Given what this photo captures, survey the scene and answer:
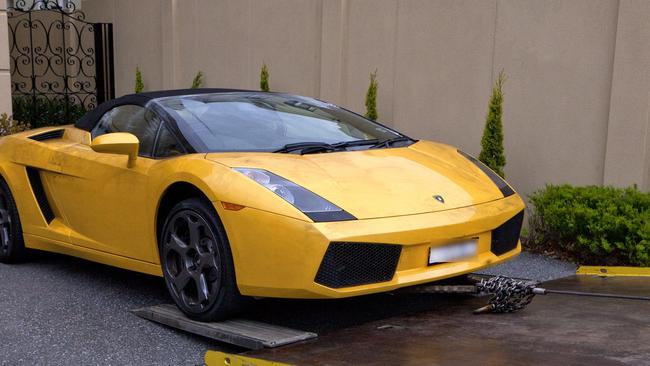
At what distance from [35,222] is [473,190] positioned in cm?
299

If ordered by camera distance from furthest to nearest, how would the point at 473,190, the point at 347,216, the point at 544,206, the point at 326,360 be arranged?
1. the point at 544,206
2. the point at 473,190
3. the point at 347,216
4. the point at 326,360

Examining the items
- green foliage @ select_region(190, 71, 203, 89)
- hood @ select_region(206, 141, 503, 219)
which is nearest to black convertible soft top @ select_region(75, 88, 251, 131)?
hood @ select_region(206, 141, 503, 219)

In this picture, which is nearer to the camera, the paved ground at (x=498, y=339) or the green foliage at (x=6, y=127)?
the paved ground at (x=498, y=339)

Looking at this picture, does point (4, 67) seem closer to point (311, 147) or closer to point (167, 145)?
point (167, 145)

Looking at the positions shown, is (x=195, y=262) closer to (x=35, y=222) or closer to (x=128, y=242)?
(x=128, y=242)

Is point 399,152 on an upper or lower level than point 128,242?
upper

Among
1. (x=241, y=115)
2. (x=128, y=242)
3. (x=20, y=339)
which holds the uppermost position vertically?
(x=241, y=115)

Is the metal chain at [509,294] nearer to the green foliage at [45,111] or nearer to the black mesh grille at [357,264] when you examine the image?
the black mesh grille at [357,264]

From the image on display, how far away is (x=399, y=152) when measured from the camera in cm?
445

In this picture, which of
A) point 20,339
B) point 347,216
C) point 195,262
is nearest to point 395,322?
point 347,216

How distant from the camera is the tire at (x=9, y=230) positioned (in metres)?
5.48

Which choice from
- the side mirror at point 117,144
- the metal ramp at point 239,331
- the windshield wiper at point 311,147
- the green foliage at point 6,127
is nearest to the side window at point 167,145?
the side mirror at point 117,144

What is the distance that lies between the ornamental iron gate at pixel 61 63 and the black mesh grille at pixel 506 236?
36.5ft

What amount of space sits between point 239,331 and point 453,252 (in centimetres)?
110
